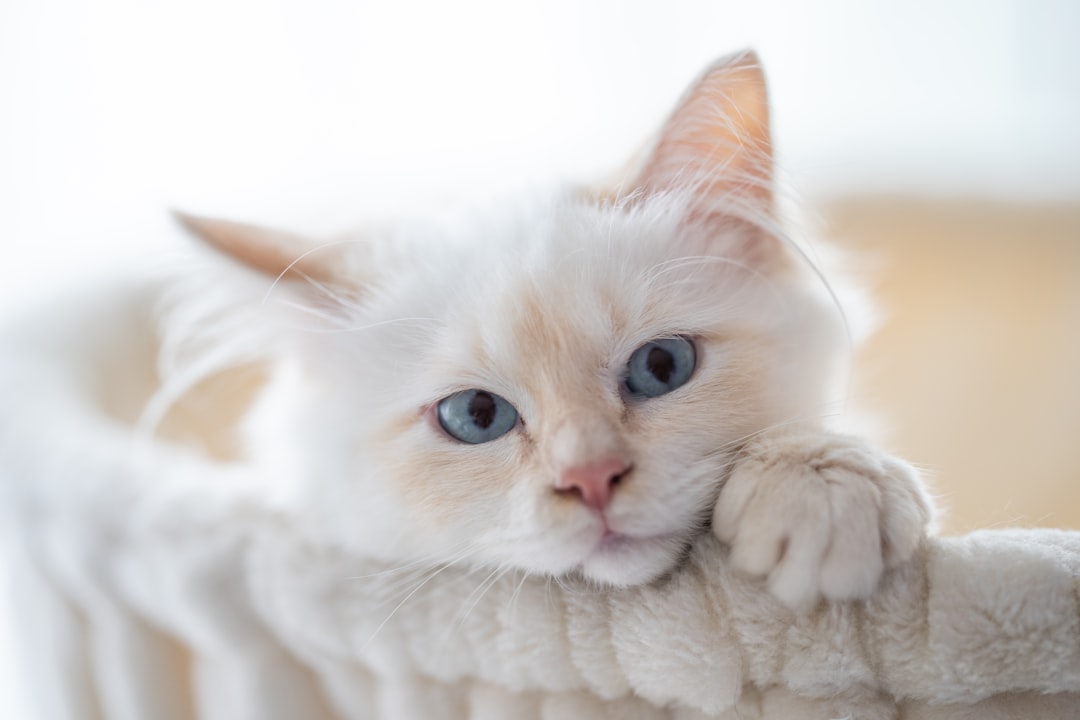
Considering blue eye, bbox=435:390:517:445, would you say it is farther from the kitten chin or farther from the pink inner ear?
the pink inner ear

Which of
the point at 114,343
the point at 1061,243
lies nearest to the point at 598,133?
Result: the point at 1061,243

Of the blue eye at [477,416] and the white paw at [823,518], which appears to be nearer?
the white paw at [823,518]

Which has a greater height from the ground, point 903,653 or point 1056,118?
point 1056,118

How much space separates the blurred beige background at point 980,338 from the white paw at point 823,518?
3.24 ft

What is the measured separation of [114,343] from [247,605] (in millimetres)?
957

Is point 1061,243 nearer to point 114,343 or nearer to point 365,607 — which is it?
point 365,607

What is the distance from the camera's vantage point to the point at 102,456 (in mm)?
1176

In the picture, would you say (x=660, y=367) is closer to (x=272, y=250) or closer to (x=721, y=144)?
(x=721, y=144)

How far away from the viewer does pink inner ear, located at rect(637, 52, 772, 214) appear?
3.35 ft

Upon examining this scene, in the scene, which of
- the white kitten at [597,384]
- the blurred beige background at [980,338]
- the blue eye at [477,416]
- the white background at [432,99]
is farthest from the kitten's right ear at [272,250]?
the blurred beige background at [980,338]

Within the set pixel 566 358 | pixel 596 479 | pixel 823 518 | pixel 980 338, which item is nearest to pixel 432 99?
pixel 980 338

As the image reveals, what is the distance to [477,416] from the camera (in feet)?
3.38

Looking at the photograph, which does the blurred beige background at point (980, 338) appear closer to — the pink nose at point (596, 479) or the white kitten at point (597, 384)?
the white kitten at point (597, 384)

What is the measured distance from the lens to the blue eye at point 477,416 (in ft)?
3.33
